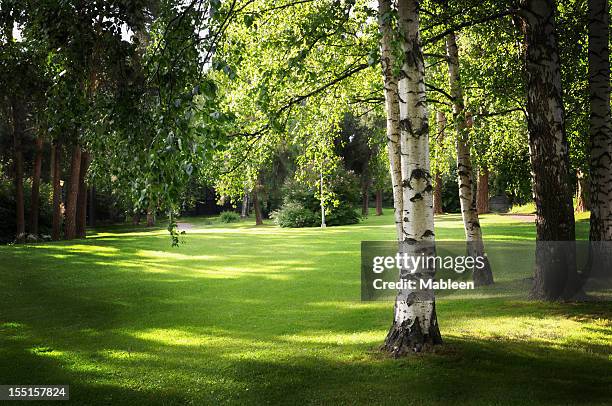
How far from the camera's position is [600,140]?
991 centimetres

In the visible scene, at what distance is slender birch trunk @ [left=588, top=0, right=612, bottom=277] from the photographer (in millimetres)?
9875

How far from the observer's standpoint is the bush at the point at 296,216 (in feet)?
123

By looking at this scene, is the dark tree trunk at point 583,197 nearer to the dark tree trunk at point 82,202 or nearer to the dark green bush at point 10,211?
the dark tree trunk at point 82,202

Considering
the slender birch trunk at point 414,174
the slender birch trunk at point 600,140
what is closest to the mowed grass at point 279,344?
the slender birch trunk at point 414,174

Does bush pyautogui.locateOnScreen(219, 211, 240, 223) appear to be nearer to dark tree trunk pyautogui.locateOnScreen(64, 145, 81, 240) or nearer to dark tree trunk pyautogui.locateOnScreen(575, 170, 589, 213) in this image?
dark tree trunk pyautogui.locateOnScreen(64, 145, 81, 240)

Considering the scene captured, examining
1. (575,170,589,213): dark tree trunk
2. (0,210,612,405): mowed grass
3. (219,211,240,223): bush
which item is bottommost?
(0,210,612,405): mowed grass

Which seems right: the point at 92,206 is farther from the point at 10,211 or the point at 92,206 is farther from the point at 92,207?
the point at 10,211

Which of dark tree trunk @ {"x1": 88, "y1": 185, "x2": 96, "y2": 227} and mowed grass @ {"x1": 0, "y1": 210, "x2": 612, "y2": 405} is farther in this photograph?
dark tree trunk @ {"x1": 88, "y1": 185, "x2": 96, "y2": 227}

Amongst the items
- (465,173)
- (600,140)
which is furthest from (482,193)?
(600,140)

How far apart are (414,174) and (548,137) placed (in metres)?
3.20

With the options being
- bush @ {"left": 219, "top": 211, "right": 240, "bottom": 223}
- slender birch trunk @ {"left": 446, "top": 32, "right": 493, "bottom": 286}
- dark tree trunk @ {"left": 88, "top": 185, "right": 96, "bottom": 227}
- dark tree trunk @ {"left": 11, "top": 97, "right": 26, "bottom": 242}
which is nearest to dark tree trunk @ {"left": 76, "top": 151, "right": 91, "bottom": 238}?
dark tree trunk @ {"left": 11, "top": 97, "right": 26, "bottom": 242}

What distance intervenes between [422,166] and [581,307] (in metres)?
4.32

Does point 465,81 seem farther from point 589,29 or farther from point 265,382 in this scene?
point 265,382

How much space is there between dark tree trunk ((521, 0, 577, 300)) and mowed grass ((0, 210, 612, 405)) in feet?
3.94
